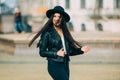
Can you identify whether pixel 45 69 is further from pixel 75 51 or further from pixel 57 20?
pixel 57 20

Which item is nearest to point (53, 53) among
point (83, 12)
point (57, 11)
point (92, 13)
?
point (57, 11)

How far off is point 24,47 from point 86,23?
4020cm

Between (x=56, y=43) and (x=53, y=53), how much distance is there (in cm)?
16

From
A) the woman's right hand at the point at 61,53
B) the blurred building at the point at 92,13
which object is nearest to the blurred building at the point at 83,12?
the blurred building at the point at 92,13

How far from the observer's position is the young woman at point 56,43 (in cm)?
660

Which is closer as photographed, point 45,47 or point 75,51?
point 45,47

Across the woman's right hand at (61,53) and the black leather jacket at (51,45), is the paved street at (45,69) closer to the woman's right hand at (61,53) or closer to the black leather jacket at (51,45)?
the black leather jacket at (51,45)

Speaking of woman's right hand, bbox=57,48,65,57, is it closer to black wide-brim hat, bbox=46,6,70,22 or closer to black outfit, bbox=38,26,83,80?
black outfit, bbox=38,26,83,80

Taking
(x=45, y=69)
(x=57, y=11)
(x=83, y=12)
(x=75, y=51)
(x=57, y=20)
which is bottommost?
(x=83, y=12)

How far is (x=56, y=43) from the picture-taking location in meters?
6.65

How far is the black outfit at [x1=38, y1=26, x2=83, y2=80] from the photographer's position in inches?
260

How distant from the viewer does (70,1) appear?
213ft

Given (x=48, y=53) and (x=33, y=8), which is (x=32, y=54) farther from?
(x=33, y=8)

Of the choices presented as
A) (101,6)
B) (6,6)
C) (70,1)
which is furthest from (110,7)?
(6,6)
